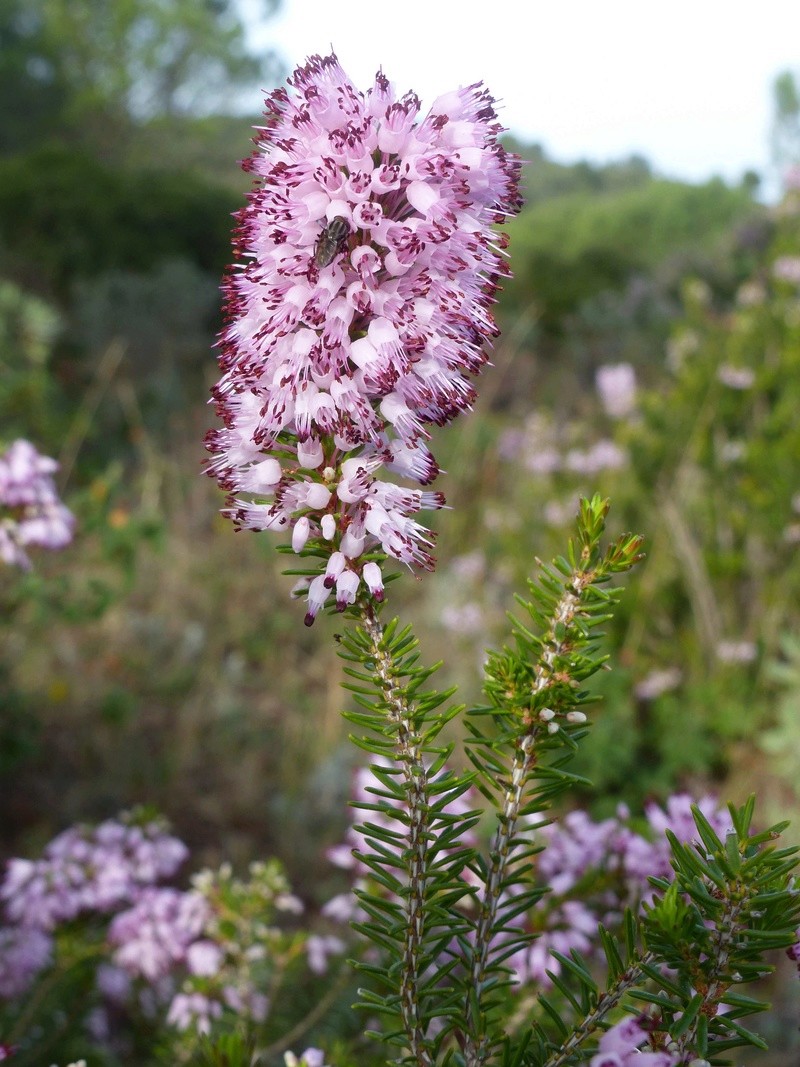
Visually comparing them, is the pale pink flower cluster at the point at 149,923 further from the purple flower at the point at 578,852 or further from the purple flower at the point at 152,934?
the purple flower at the point at 578,852

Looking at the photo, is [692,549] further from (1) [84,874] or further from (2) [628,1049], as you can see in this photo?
(2) [628,1049]

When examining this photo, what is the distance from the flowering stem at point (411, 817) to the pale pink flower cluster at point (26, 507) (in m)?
1.30

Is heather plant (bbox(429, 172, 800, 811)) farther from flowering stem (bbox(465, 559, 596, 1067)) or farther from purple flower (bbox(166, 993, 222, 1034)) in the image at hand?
flowering stem (bbox(465, 559, 596, 1067))

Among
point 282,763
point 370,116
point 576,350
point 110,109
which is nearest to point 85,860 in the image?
point 370,116

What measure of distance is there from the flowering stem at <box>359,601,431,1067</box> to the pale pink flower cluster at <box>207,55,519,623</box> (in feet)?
0.28

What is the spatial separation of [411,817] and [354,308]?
506 millimetres

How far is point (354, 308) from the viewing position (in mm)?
922

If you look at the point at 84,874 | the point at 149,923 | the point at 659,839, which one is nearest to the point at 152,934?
the point at 149,923

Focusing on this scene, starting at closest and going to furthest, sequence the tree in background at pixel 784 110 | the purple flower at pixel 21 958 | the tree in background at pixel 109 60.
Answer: the purple flower at pixel 21 958 → the tree in background at pixel 109 60 → the tree in background at pixel 784 110

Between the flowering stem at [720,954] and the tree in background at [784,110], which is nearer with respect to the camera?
the flowering stem at [720,954]

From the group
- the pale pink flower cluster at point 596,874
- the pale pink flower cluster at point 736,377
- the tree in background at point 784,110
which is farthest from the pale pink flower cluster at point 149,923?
the tree in background at point 784,110

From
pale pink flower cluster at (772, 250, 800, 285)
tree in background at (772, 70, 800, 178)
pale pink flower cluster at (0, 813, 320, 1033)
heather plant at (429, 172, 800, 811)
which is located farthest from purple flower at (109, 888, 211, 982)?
tree in background at (772, 70, 800, 178)

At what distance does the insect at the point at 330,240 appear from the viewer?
925 millimetres

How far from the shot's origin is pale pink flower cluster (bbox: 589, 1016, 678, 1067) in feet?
2.86
